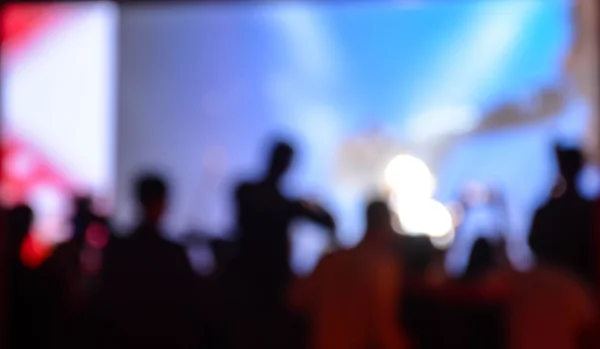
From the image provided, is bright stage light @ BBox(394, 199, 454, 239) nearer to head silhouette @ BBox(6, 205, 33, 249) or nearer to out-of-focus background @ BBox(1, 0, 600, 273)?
out-of-focus background @ BBox(1, 0, 600, 273)

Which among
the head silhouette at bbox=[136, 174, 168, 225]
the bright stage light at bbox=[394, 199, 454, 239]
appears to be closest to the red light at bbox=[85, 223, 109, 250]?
the head silhouette at bbox=[136, 174, 168, 225]

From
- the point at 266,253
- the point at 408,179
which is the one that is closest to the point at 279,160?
the point at 266,253

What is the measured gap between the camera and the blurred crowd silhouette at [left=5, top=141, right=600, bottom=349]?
2381 millimetres

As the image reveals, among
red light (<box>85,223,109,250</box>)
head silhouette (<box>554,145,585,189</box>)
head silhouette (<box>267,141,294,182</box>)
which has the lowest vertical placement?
red light (<box>85,223,109,250</box>)

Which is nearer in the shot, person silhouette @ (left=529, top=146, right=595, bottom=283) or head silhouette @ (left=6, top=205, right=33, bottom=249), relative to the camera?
person silhouette @ (left=529, top=146, right=595, bottom=283)

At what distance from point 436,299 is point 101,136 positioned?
321cm

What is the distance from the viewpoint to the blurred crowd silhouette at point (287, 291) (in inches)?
93.7

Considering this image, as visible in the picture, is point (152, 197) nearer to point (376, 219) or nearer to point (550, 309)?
point (376, 219)

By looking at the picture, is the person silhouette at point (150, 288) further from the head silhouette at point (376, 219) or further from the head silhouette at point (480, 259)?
the head silhouette at point (480, 259)

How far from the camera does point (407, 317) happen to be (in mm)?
2986

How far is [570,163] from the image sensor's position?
2758mm

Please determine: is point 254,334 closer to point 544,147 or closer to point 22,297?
point 22,297

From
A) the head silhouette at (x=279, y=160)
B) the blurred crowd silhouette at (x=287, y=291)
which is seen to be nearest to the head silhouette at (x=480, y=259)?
the blurred crowd silhouette at (x=287, y=291)

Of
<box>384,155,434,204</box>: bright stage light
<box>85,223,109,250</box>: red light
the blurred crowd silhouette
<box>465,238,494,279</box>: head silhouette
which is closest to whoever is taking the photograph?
the blurred crowd silhouette
